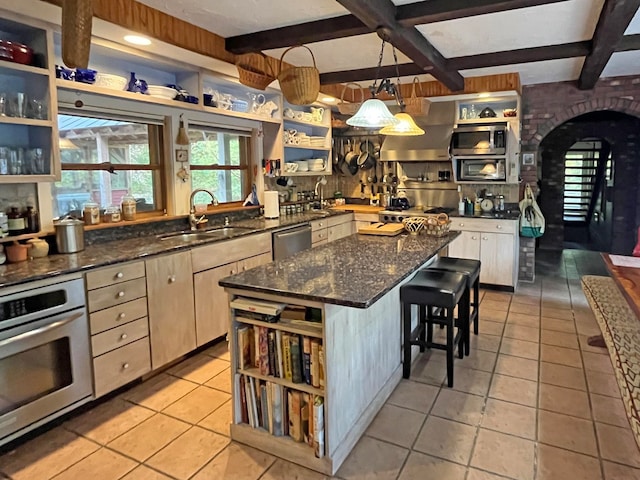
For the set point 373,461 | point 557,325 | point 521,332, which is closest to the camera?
point 373,461

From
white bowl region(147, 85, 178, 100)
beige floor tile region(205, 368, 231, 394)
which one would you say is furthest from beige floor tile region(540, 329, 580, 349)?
white bowl region(147, 85, 178, 100)

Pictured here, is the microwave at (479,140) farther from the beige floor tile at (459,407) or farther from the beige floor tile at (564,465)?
the beige floor tile at (564,465)

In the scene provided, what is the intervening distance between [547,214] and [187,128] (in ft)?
21.6

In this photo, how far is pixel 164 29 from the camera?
2939 millimetres

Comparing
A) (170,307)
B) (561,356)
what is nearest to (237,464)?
(170,307)

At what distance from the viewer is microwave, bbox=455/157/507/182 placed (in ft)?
17.2

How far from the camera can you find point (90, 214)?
3.25 m

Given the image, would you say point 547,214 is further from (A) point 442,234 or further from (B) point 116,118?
(B) point 116,118

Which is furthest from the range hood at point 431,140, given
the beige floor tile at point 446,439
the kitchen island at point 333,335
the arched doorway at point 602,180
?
the beige floor tile at point 446,439

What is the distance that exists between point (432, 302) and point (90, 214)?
2451mm

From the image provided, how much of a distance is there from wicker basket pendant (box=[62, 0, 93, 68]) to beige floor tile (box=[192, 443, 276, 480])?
191cm

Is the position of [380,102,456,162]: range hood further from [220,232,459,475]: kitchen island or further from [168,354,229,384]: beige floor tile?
[168,354,229,384]: beige floor tile

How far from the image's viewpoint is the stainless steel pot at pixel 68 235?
2859 mm

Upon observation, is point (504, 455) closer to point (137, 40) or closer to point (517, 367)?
point (517, 367)
